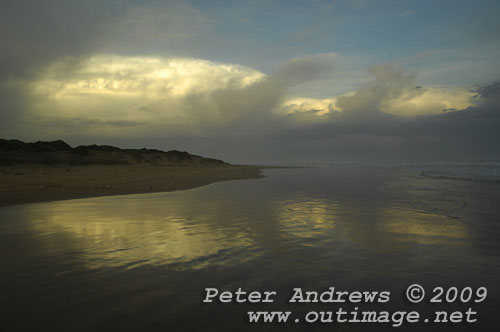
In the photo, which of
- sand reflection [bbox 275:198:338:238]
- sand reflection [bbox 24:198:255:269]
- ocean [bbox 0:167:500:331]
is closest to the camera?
ocean [bbox 0:167:500:331]

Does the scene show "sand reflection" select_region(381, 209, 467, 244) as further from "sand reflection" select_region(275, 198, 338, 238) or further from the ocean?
"sand reflection" select_region(275, 198, 338, 238)

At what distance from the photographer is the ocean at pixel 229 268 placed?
4121 millimetres

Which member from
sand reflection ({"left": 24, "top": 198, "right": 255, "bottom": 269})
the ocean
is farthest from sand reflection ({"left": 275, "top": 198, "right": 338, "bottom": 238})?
sand reflection ({"left": 24, "top": 198, "right": 255, "bottom": 269})

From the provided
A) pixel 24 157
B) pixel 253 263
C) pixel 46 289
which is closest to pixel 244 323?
pixel 253 263

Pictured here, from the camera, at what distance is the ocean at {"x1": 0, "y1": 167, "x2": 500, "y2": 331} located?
412 centimetres

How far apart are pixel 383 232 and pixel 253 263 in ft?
16.2

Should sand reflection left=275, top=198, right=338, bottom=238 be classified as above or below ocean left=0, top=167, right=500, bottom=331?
above

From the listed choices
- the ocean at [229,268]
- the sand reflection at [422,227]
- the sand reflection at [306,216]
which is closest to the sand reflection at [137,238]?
the ocean at [229,268]

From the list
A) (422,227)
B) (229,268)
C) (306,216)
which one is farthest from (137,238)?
(422,227)

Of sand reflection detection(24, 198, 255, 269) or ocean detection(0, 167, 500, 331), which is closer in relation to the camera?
ocean detection(0, 167, 500, 331)

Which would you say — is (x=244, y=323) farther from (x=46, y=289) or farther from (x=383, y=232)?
(x=383, y=232)

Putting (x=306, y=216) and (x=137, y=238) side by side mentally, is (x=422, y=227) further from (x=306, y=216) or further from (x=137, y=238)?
(x=137, y=238)

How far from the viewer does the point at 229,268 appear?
600cm

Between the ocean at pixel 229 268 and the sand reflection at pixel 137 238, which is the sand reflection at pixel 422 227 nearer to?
the ocean at pixel 229 268
